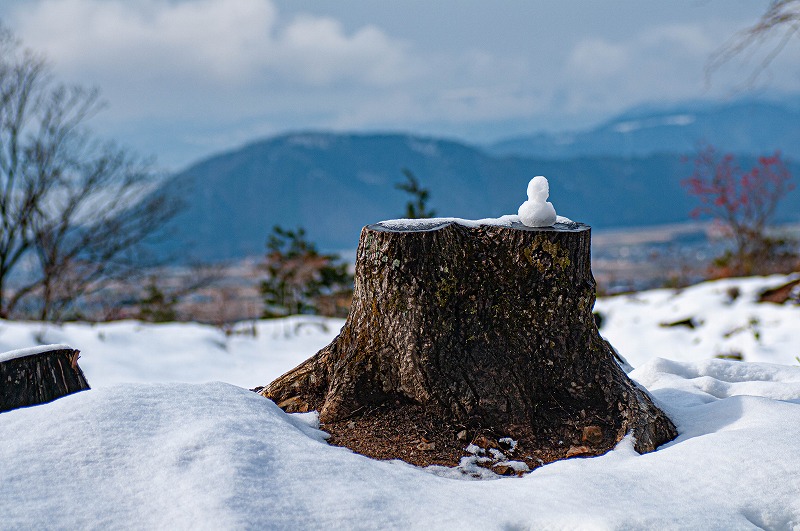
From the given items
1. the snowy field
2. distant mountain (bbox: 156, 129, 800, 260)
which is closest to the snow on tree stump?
the snowy field

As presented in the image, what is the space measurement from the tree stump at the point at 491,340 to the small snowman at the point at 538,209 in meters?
0.07

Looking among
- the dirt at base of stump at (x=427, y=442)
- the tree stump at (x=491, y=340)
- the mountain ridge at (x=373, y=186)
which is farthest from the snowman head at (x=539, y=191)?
the mountain ridge at (x=373, y=186)

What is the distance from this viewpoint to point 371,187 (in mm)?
137250

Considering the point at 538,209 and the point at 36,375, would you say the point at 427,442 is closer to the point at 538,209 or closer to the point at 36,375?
the point at 538,209

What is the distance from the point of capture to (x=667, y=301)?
28.2 ft

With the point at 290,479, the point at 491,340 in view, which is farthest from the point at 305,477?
the point at 491,340

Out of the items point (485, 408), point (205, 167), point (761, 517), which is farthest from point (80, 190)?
point (205, 167)

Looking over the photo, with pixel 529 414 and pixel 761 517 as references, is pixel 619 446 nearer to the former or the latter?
pixel 529 414

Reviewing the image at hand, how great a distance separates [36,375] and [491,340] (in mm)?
2137

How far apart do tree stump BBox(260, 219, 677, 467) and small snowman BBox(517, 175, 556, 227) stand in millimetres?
66

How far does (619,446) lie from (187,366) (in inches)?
Answer: 183

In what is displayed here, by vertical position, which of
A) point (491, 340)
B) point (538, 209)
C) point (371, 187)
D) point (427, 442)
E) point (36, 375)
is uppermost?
point (371, 187)

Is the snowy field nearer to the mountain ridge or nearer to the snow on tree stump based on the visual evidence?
the snow on tree stump

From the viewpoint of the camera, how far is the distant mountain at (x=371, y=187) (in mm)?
117188
